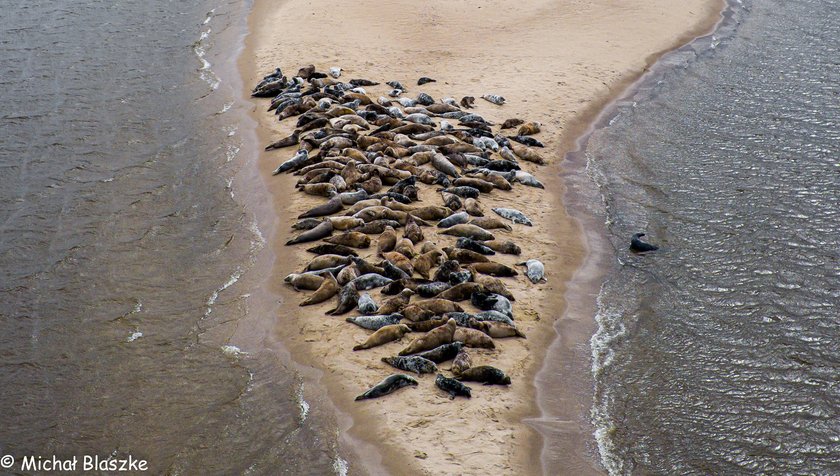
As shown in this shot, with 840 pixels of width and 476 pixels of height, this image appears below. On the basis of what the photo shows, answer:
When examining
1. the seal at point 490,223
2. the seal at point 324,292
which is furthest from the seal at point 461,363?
the seal at point 490,223

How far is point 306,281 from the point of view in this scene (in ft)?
31.1

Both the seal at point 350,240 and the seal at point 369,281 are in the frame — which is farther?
the seal at point 350,240

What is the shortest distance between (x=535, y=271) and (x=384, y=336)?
252 centimetres

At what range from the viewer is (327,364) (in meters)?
8.09


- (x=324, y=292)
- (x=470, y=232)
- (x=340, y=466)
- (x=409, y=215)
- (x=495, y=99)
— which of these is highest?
(x=495, y=99)

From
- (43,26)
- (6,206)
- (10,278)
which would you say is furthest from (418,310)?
(43,26)

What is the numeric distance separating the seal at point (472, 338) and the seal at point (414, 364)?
0.54m

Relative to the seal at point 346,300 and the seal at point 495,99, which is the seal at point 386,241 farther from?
the seal at point 495,99

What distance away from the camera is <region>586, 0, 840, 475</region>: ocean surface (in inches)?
298

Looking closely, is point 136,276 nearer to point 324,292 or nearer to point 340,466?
point 324,292

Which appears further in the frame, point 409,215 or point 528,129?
point 528,129

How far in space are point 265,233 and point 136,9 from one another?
1437 centimetres

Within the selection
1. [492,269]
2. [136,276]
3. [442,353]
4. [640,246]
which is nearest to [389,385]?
[442,353]

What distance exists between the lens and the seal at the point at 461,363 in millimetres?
7953
